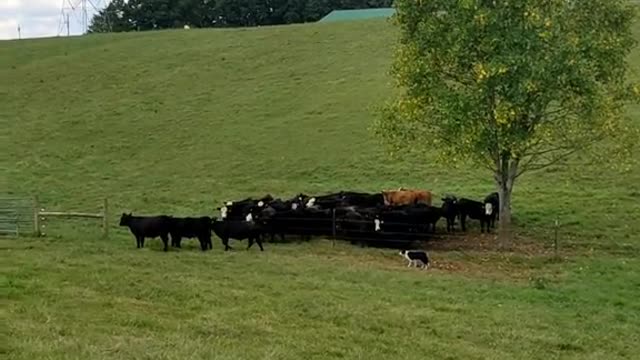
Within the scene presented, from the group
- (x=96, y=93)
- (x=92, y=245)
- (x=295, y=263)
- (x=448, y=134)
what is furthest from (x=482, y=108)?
(x=96, y=93)

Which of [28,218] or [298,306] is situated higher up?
[28,218]

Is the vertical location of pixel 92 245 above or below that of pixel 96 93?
below

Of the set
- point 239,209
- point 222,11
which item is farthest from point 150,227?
point 222,11

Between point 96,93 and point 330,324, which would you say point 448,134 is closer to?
point 330,324

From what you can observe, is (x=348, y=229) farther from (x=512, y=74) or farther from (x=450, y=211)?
(x=512, y=74)

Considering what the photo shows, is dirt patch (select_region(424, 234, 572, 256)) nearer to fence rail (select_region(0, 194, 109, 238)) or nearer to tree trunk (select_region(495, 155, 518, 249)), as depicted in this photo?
tree trunk (select_region(495, 155, 518, 249))

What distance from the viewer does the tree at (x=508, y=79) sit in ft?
71.8

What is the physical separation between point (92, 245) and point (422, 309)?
10.0 metres

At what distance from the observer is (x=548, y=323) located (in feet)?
46.8

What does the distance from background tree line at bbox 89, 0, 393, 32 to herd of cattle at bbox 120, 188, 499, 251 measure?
83669 mm

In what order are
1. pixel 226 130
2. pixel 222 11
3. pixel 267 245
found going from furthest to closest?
pixel 222 11 < pixel 226 130 < pixel 267 245

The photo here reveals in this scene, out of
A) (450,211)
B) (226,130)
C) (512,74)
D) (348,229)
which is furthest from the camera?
(226,130)

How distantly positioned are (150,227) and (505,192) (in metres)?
9.60

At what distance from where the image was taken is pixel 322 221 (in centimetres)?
2341
